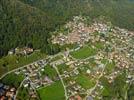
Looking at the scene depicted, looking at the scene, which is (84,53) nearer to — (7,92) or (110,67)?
(110,67)

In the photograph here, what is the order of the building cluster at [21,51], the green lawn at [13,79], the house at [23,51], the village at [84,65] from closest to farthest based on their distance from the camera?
the green lawn at [13,79] → the village at [84,65] → the building cluster at [21,51] → the house at [23,51]

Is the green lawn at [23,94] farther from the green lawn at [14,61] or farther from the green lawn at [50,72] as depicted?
the green lawn at [50,72]

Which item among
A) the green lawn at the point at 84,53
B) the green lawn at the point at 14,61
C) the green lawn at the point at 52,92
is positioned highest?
the green lawn at the point at 14,61

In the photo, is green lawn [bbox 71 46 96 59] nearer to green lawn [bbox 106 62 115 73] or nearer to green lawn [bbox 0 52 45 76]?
green lawn [bbox 106 62 115 73]

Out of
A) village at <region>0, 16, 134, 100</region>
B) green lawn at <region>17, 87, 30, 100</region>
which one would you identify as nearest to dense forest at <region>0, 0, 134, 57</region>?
village at <region>0, 16, 134, 100</region>

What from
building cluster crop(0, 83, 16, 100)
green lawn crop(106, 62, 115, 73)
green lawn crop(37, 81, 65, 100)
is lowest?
green lawn crop(37, 81, 65, 100)

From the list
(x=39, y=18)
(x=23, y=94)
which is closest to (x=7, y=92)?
(x=23, y=94)

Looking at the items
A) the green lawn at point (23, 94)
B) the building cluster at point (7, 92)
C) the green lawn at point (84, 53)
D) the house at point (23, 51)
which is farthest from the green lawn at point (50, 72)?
the building cluster at point (7, 92)

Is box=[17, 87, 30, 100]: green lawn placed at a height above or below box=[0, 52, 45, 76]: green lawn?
below
